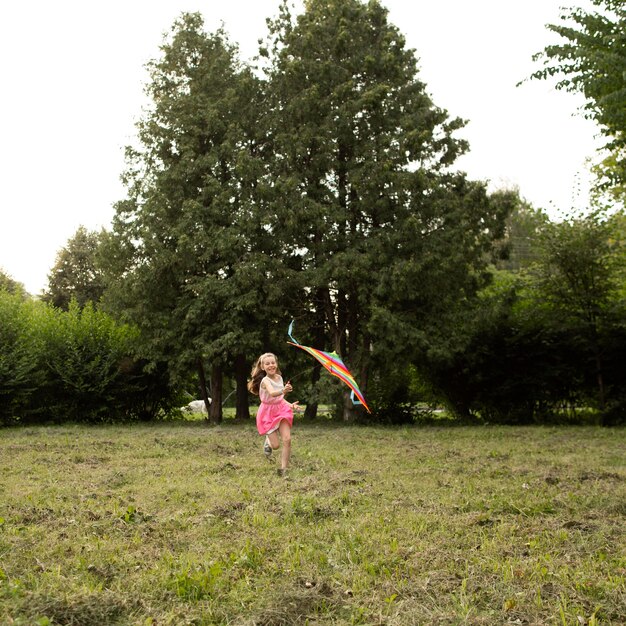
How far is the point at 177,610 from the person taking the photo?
378cm

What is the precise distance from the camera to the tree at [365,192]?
17719mm

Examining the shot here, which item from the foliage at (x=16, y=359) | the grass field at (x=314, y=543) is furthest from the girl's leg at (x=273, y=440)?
the foliage at (x=16, y=359)

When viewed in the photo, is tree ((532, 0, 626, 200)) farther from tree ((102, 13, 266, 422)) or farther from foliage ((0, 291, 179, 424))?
foliage ((0, 291, 179, 424))

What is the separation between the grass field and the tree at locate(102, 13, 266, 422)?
909cm

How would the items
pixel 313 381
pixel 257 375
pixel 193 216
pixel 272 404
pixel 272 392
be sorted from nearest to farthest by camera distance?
pixel 272 392 < pixel 272 404 < pixel 257 375 < pixel 193 216 < pixel 313 381

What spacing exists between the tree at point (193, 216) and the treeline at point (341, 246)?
6cm

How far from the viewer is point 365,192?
18.0m

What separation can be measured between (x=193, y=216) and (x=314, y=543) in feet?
49.4

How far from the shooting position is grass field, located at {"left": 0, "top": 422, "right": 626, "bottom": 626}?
12.4ft

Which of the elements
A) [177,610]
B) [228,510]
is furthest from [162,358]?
[177,610]

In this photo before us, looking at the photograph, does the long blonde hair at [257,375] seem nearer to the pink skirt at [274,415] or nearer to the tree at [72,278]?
the pink skirt at [274,415]

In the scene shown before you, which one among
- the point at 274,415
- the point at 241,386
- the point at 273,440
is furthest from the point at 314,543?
the point at 241,386

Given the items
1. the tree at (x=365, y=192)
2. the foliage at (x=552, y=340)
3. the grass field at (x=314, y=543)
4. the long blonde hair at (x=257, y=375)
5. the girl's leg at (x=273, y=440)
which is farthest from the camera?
the foliage at (x=552, y=340)

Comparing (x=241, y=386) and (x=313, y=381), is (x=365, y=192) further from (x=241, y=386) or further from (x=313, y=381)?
(x=241, y=386)
